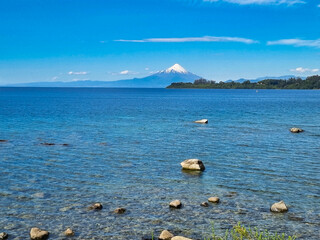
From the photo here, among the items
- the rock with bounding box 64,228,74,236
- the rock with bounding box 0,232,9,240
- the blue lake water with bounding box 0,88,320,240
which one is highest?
the rock with bounding box 0,232,9,240

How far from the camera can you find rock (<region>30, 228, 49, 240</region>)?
56.8 ft

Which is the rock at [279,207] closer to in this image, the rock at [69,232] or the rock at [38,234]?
the rock at [69,232]

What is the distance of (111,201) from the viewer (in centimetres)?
2302

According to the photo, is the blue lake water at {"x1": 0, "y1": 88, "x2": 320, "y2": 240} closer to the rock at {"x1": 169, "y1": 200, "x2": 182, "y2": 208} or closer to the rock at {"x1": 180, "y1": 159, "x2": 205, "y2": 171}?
the rock at {"x1": 169, "y1": 200, "x2": 182, "y2": 208}

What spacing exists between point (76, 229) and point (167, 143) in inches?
1118

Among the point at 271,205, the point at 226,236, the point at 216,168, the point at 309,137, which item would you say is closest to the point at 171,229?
the point at 226,236

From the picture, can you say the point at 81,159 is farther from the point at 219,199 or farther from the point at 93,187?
the point at 219,199

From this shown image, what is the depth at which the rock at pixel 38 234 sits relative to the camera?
682 inches

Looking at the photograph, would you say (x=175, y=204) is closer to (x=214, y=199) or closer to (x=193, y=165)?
(x=214, y=199)

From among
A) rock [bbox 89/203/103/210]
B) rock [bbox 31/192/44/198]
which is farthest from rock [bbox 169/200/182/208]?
rock [bbox 31/192/44/198]

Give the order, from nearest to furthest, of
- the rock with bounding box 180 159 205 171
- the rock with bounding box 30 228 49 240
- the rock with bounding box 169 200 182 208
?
1. the rock with bounding box 30 228 49 240
2. the rock with bounding box 169 200 182 208
3. the rock with bounding box 180 159 205 171

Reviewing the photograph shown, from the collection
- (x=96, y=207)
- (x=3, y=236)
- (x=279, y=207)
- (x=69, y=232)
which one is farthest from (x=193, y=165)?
(x=3, y=236)

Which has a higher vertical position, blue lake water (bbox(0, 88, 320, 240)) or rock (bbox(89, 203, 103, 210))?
rock (bbox(89, 203, 103, 210))

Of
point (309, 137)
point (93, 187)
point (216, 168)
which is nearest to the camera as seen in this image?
point (93, 187)
